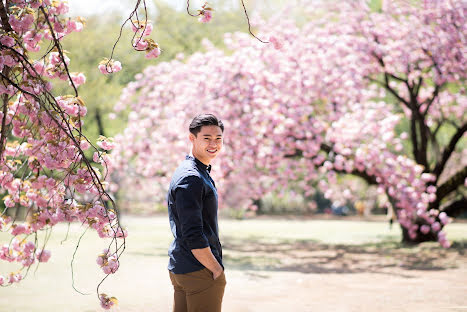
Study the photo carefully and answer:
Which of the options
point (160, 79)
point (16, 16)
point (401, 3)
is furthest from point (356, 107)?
point (16, 16)

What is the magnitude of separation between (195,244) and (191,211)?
0.61 ft

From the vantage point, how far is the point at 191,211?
10.9 feet

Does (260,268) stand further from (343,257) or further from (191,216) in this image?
(191,216)

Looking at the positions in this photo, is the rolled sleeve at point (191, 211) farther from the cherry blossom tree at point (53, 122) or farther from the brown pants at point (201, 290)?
the cherry blossom tree at point (53, 122)

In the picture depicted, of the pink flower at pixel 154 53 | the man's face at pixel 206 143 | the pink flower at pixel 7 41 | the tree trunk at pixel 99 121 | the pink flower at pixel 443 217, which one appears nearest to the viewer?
the man's face at pixel 206 143

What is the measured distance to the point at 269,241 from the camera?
17875 millimetres

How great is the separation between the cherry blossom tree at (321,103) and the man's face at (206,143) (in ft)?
31.1

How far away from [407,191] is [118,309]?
8.02 meters

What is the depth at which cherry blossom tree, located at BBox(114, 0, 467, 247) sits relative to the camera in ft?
44.6

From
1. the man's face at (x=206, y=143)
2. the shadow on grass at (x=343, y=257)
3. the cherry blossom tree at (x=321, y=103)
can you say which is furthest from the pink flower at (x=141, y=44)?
the cherry blossom tree at (x=321, y=103)

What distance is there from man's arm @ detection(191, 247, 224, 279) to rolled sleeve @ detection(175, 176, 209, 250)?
0.09 ft

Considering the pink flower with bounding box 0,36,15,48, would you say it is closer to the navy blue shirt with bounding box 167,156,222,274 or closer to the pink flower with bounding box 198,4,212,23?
the pink flower with bounding box 198,4,212,23

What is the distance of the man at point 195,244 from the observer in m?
3.35

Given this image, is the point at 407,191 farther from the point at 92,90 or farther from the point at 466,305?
the point at 92,90
